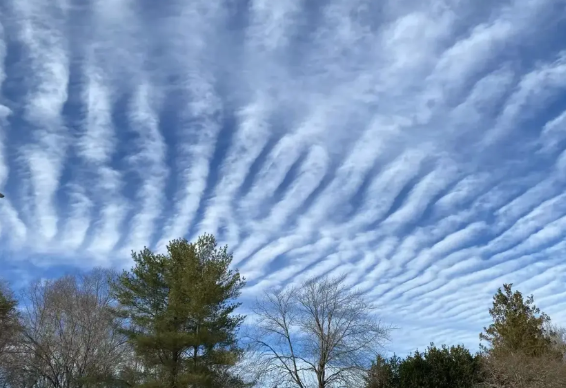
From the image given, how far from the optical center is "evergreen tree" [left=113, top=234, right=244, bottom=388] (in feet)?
76.5

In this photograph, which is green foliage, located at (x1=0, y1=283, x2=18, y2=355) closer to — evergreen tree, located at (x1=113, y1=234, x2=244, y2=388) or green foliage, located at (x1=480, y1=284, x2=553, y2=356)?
evergreen tree, located at (x1=113, y1=234, x2=244, y2=388)

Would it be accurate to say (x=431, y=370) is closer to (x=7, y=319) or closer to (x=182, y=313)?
(x=182, y=313)

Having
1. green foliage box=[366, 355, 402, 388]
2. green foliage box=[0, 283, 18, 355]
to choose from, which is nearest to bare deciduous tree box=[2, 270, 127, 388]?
green foliage box=[0, 283, 18, 355]

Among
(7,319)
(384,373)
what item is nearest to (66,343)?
(7,319)

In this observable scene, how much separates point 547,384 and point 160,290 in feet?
61.3

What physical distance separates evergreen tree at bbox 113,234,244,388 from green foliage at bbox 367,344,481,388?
23.6 ft

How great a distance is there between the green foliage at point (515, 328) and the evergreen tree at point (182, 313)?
14.6 meters

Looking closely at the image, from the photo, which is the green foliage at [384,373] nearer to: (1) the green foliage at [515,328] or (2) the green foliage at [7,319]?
(1) the green foliage at [515,328]

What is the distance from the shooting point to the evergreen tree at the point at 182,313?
2331 centimetres

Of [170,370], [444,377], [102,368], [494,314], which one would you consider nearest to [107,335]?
[102,368]

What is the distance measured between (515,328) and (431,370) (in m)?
8.19

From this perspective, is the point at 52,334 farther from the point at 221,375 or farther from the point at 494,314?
the point at 494,314

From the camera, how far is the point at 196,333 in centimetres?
2388

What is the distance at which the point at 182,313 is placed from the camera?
2436cm
